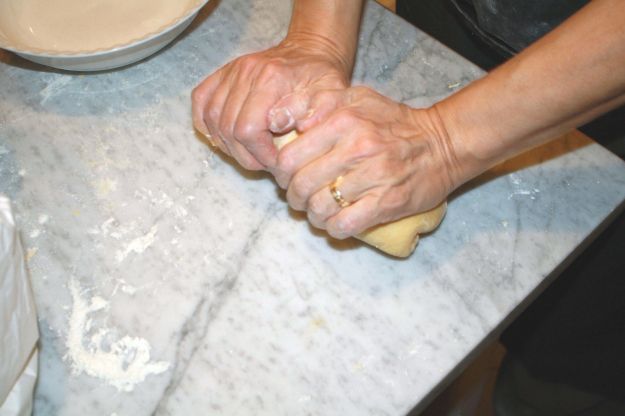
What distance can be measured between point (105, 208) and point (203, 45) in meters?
0.37

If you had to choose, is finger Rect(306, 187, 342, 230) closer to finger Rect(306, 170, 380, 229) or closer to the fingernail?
finger Rect(306, 170, 380, 229)

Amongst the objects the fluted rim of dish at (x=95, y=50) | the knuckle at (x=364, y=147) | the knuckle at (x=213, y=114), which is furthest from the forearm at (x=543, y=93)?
the fluted rim of dish at (x=95, y=50)

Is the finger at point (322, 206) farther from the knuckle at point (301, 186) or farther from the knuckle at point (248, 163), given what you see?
the knuckle at point (248, 163)

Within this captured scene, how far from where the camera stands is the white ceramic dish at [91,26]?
99cm

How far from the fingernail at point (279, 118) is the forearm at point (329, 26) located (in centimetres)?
17

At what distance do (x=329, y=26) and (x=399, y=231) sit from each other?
1.19ft

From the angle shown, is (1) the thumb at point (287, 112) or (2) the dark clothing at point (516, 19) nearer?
(1) the thumb at point (287, 112)

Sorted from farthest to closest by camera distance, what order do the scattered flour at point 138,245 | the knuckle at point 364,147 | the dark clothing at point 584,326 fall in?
the dark clothing at point 584,326 < the scattered flour at point 138,245 < the knuckle at point 364,147

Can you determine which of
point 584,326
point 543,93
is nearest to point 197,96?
point 543,93

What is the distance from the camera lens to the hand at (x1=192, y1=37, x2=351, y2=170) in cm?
84

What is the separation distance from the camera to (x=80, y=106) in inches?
41.3

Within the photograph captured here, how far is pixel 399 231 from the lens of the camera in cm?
84

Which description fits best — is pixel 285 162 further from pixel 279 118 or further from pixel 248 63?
pixel 248 63

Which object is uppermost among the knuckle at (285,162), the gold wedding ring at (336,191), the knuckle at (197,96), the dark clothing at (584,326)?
the knuckle at (197,96)
